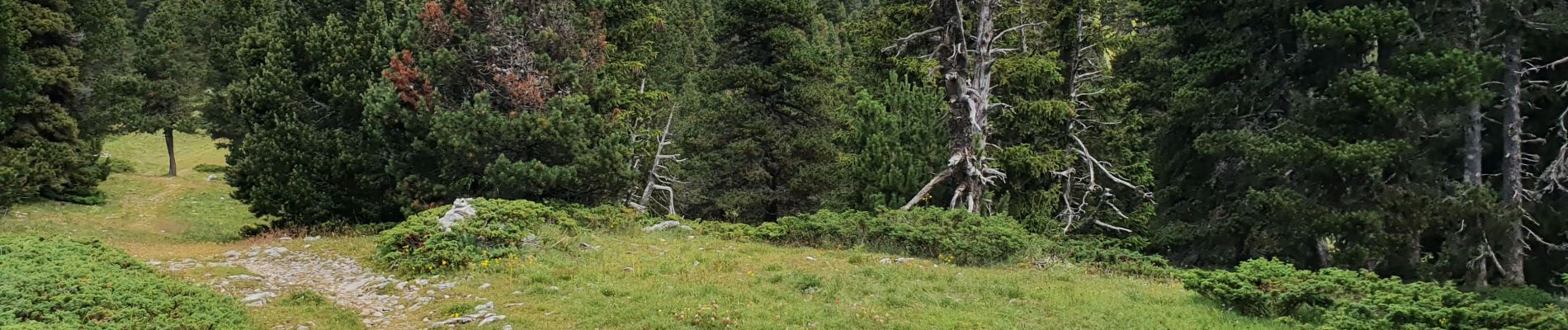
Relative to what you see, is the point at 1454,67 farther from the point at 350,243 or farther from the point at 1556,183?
the point at 350,243

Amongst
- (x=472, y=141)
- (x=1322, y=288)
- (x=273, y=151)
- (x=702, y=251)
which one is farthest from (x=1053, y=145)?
(x=273, y=151)

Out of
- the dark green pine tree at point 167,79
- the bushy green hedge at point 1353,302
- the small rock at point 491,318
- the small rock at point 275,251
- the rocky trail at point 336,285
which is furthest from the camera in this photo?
the dark green pine tree at point 167,79

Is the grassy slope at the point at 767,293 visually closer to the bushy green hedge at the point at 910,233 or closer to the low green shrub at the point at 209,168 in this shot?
the bushy green hedge at the point at 910,233

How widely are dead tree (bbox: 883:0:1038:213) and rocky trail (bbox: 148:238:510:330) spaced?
9.68 meters

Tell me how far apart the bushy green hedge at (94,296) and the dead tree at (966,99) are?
1200 centimetres

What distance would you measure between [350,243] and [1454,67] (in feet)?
61.7

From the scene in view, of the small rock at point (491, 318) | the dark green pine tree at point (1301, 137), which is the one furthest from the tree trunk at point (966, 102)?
the small rock at point (491, 318)

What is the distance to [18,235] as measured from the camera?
1240cm

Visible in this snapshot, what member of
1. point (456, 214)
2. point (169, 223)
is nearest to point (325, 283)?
point (456, 214)

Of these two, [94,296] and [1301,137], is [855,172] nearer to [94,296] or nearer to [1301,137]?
[1301,137]

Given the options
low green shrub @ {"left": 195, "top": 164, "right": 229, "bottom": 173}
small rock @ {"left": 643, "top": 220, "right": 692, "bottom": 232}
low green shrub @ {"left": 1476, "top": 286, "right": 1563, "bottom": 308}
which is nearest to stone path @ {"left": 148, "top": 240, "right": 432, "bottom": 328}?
small rock @ {"left": 643, "top": 220, "right": 692, "bottom": 232}

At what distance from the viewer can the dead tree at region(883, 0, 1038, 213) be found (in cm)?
1767

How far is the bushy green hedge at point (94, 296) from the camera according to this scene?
25.5 ft

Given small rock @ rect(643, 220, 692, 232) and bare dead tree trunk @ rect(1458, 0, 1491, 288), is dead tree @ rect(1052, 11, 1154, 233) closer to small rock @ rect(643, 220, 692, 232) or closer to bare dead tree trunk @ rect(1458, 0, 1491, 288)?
bare dead tree trunk @ rect(1458, 0, 1491, 288)
